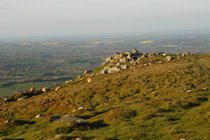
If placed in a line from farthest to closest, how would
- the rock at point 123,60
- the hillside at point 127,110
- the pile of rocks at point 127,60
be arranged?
1. the rock at point 123,60
2. the pile of rocks at point 127,60
3. the hillside at point 127,110

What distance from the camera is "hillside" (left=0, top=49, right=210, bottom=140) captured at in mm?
32500

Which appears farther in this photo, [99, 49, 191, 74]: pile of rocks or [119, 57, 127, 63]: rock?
[119, 57, 127, 63]: rock

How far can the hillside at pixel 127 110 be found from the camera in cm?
3250

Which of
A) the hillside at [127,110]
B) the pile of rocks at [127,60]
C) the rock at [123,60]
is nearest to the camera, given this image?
the hillside at [127,110]

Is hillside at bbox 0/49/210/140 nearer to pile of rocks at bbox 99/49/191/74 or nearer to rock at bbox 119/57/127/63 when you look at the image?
pile of rocks at bbox 99/49/191/74

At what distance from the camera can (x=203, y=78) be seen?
207ft

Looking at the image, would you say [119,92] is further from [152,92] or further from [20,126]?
[20,126]

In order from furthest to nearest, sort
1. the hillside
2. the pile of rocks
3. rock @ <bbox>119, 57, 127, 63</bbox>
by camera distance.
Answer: rock @ <bbox>119, 57, 127, 63</bbox>
the pile of rocks
the hillside

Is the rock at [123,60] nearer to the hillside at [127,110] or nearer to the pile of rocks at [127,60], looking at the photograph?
the pile of rocks at [127,60]

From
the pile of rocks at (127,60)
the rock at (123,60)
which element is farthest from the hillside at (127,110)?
the rock at (123,60)

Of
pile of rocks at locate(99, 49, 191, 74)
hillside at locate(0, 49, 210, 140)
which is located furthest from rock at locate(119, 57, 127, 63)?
hillside at locate(0, 49, 210, 140)

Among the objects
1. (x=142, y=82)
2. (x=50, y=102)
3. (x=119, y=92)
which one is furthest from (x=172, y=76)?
(x=50, y=102)

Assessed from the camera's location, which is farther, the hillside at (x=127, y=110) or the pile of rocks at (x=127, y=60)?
the pile of rocks at (x=127, y=60)

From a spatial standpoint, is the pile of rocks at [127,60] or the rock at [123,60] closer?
the pile of rocks at [127,60]
